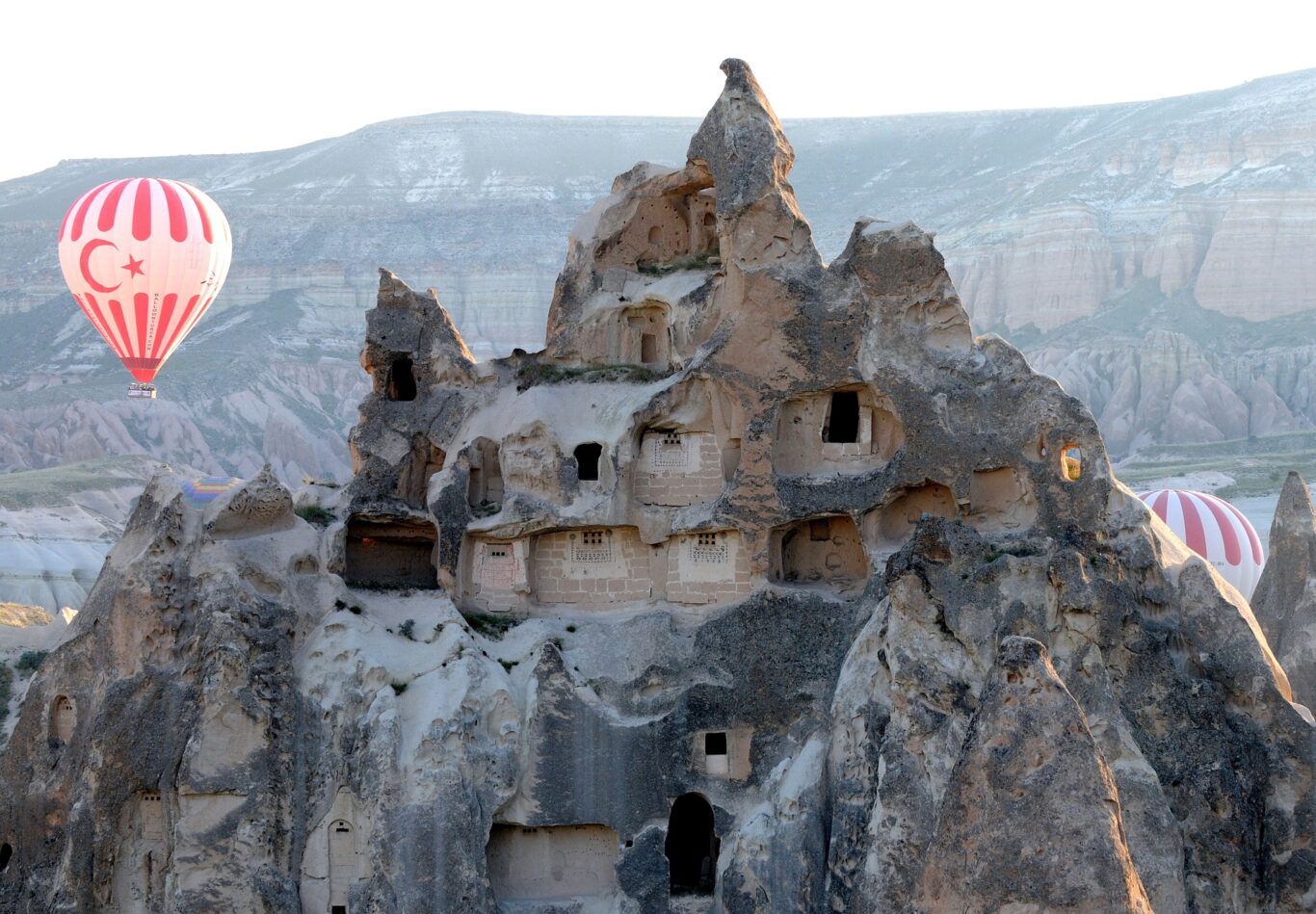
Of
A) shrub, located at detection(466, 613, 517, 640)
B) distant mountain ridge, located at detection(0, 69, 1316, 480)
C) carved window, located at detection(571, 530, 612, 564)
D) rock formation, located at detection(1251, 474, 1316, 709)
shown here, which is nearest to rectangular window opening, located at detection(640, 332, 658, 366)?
carved window, located at detection(571, 530, 612, 564)

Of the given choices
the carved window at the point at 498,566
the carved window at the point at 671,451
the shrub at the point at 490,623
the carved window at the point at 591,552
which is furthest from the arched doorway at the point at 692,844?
the carved window at the point at 671,451

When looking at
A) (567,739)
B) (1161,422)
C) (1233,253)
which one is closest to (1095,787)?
(567,739)

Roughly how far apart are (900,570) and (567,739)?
537 cm

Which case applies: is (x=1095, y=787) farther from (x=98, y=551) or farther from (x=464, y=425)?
(x=98, y=551)

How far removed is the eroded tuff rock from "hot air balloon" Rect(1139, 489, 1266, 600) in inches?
644

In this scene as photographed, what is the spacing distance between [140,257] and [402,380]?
14.2 metres

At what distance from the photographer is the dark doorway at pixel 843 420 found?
30531 millimetres

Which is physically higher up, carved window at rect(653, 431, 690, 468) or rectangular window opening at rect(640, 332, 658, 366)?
rectangular window opening at rect(640, 332, 658, 366)

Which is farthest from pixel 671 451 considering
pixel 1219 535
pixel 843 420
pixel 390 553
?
pixel 1219 535

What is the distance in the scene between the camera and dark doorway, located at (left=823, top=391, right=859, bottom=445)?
100 feet

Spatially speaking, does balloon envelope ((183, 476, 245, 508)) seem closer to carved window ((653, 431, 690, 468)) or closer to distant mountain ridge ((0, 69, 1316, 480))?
carved window ((653, 431, 690, 468))

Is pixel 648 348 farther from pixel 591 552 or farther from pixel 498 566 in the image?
pixel 498 566

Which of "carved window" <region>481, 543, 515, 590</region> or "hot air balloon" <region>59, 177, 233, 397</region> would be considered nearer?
"carved window" <region>481, 543, 515, 590</region>

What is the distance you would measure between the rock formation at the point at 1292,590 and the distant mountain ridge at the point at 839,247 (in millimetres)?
53728
